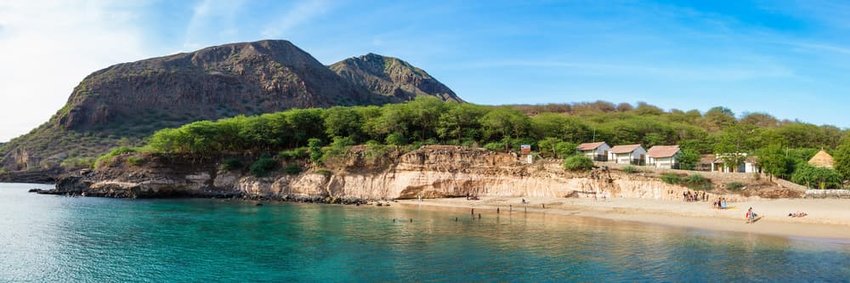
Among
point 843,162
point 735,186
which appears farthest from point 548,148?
point 843,162

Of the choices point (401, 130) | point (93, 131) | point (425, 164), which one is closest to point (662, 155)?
point (425, 164)

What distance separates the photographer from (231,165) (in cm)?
7688

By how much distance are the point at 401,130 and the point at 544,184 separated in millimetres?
25450

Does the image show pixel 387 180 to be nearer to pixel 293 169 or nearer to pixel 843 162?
pixel 293 169

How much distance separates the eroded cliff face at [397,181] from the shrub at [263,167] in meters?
1.00

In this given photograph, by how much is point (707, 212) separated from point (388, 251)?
30781 millimetres

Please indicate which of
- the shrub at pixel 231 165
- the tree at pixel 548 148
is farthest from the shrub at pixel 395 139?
the shrub at pixel 231 165

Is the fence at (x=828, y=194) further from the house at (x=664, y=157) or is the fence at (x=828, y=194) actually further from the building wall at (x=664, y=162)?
the building wall at (x=664, y=162)

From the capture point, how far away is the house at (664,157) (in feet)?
213

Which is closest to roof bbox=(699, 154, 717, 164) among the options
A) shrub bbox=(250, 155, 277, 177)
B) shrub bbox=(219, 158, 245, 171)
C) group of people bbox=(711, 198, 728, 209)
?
group of people bbox=(711, 198, 728, 209)

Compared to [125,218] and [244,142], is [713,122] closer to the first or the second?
[244,142]

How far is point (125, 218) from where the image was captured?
46.7 metres

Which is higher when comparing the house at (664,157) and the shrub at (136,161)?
the house at (664,157)

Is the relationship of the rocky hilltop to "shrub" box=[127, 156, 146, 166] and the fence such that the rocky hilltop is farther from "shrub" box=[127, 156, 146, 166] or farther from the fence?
the fence
